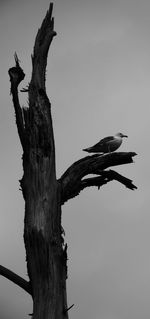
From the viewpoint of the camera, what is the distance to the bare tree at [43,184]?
955 centimetres

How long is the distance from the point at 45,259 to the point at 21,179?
1.47m

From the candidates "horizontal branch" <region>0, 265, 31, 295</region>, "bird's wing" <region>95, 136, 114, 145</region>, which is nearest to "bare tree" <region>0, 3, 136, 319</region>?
"horizontal branch" <region>0, 265, 31, 295</region>

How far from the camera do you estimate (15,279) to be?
9.67 metres

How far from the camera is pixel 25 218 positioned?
999cm

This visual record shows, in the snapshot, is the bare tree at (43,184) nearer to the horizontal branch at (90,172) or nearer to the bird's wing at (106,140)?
the horizontal branch at (90,172)

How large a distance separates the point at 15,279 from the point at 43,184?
154 cm

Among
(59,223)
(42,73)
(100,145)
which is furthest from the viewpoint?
(100,145)

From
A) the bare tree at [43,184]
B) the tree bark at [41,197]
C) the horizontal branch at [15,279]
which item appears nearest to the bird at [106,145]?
the bare tree at [43,184]

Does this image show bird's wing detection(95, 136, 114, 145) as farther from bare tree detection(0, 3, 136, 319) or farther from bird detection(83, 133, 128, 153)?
bare tree detection(0, 3, 136, 319)

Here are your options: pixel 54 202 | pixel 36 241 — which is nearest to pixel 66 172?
pixel 54 202

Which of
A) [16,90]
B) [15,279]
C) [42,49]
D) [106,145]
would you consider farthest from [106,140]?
[15,279]

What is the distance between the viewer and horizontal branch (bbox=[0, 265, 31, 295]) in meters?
9.66

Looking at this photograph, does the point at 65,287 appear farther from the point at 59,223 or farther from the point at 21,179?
the point at 21,179

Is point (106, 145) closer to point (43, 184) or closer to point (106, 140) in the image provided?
point (106, 140)
